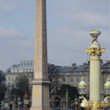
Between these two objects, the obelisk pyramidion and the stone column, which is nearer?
the stone column

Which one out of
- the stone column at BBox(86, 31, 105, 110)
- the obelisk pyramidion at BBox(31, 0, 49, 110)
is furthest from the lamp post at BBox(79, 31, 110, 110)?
the obelisk pyramidion at BBox(31, 0, 49, 110)

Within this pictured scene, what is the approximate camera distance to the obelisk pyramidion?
33.3 meters

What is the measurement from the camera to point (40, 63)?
33250mm

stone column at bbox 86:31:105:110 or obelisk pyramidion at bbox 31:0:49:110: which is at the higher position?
obelisk pyramidion at bbox 31:0:49:110

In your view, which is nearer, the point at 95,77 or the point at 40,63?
the point at 95,77

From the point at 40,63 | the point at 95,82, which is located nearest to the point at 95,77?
the point at 95,82

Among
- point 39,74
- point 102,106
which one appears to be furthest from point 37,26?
point 102,106

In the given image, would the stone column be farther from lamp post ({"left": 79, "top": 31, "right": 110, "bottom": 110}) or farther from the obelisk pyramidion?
the obelisk pyramidion

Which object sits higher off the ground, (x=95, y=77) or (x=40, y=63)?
(x=40, y=63)

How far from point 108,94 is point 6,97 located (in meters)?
100.0

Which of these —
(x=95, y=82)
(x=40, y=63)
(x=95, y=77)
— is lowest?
(x=95, y=82)

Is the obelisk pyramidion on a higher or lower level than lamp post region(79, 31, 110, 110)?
higher

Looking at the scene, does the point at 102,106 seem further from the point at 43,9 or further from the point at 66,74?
the point at 66,74

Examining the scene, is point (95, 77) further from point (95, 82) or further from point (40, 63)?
point (40, 63)
